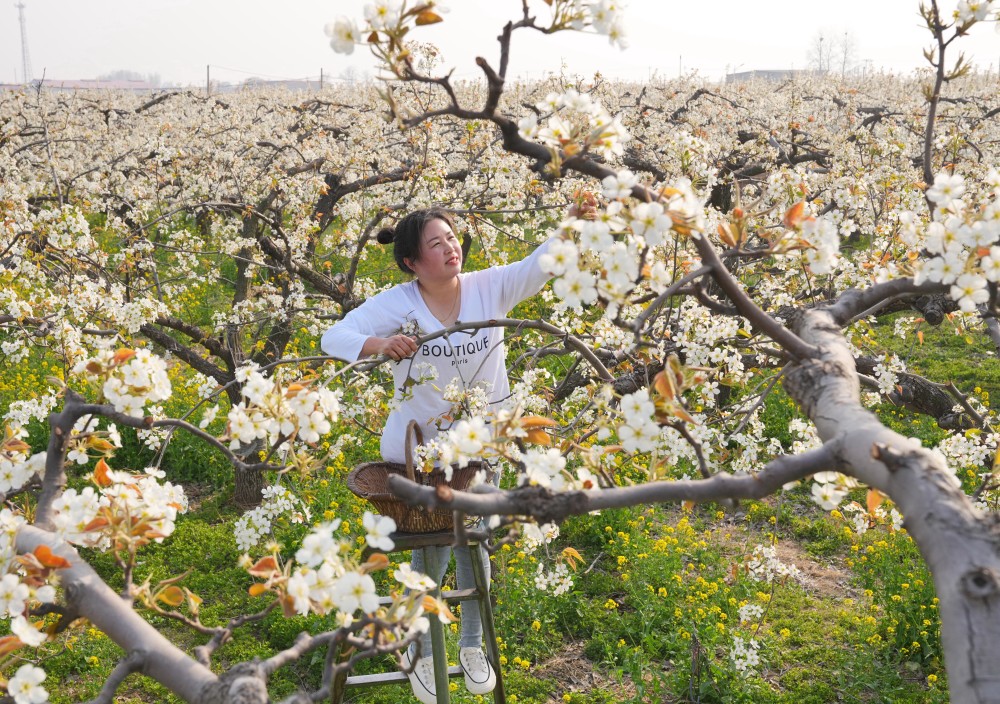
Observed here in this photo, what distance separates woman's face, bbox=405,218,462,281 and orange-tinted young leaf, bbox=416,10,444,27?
1.68m

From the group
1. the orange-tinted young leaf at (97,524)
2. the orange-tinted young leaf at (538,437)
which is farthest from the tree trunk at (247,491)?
the orange-tinted young leaf at (538,437)

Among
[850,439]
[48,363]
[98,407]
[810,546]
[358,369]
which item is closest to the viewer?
[850,439]

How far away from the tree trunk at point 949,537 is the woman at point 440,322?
74.2 inches

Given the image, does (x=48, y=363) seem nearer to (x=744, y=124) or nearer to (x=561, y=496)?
(x=561, y=496)

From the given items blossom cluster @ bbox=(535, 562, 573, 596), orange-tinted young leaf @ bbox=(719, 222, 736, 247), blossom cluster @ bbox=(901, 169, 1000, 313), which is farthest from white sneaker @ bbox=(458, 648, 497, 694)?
blossom cluster @ bbox=(901, 169, 1000, 313)

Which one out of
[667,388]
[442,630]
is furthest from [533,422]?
[442,630]

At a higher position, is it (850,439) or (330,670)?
(850,439)

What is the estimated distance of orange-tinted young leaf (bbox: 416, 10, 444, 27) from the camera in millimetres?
1417

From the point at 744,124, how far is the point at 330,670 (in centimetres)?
1124

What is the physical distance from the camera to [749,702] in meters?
3.26

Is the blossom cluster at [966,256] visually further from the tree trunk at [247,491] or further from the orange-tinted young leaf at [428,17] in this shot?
the tree trunk at [247,491]

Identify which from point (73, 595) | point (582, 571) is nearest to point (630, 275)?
point (73, 595)

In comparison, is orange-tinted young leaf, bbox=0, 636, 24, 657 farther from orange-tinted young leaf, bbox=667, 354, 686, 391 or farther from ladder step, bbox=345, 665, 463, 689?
ladder step, bbox=345, 665, 463, 689

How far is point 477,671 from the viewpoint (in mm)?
3244
